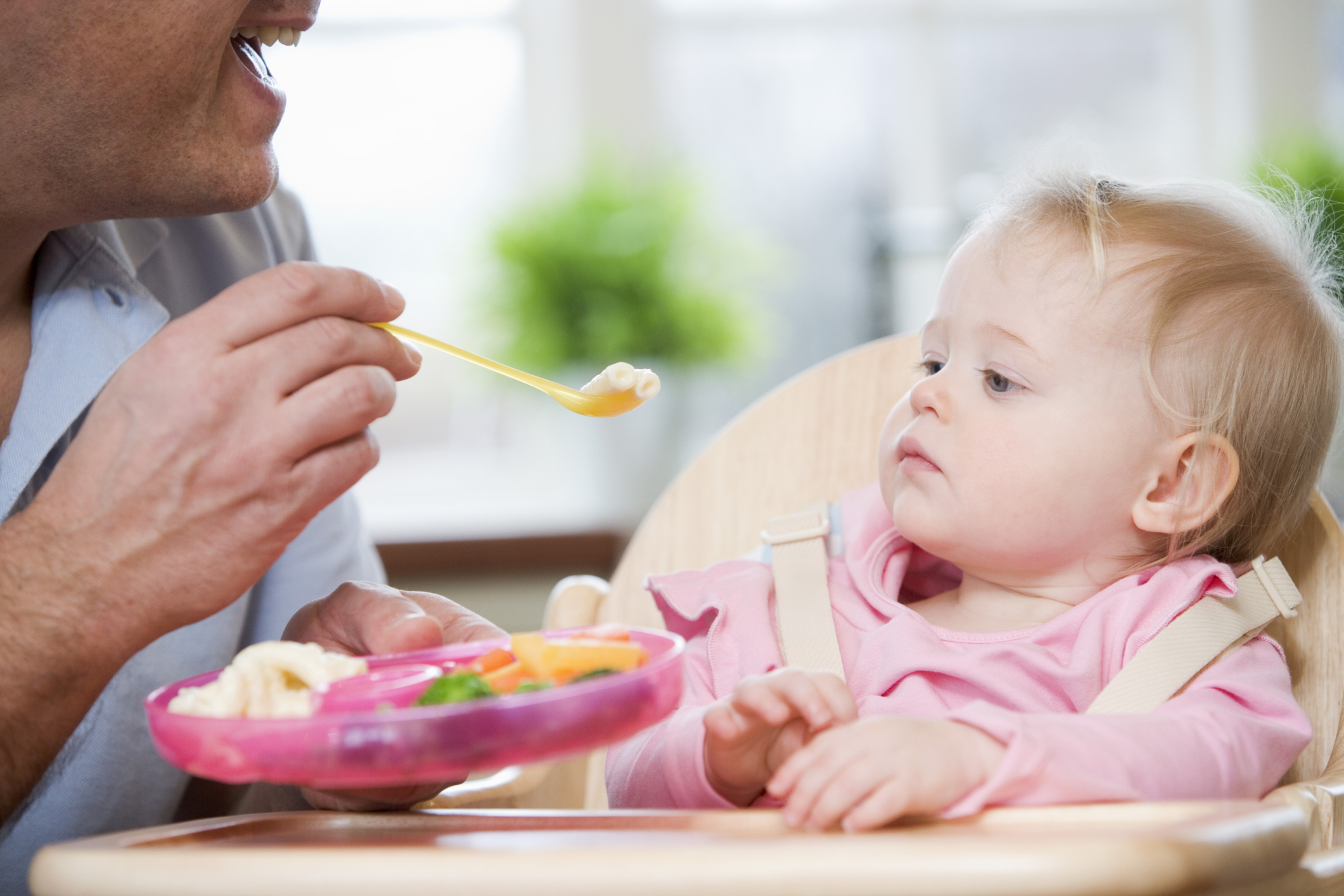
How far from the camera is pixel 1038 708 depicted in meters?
0.77

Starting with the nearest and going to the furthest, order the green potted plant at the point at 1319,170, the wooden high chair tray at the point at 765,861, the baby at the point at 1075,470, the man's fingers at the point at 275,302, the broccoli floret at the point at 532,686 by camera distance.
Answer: the wooden high chair tray at the point at 765,861 < the broccoli floret at the point at 532,686 < the man's fingers at the point at 275,302 < the baby at the point at 1075,470 < the green potted plant at the point at 1319,170

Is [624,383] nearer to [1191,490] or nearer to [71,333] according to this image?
[1191,490]

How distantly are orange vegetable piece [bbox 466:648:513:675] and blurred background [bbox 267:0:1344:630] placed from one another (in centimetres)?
183

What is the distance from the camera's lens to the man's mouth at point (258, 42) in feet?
3.15

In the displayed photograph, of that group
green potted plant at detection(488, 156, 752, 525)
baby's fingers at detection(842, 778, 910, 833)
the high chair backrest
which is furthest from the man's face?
green potted plant at detection(488, 156, 752, 525)

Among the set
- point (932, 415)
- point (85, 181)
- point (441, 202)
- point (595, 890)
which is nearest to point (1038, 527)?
point (932, 415)

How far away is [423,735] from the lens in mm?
475

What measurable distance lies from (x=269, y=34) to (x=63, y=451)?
40 cm

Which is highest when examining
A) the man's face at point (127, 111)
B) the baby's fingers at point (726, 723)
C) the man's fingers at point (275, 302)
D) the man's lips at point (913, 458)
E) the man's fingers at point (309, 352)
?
the man's face at point (127, 111)

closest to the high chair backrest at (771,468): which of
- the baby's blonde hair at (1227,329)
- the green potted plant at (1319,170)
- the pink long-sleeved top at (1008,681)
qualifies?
the pink long-sleeved top at (1008,681)

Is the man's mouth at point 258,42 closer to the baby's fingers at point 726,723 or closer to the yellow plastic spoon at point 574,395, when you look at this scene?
the yellow plastic spoon at point 574,395

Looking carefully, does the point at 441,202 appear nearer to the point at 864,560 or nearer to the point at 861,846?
the point at 864,560

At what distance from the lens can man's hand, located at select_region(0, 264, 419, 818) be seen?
0.67 meters

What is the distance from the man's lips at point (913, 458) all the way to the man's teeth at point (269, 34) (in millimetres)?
626
